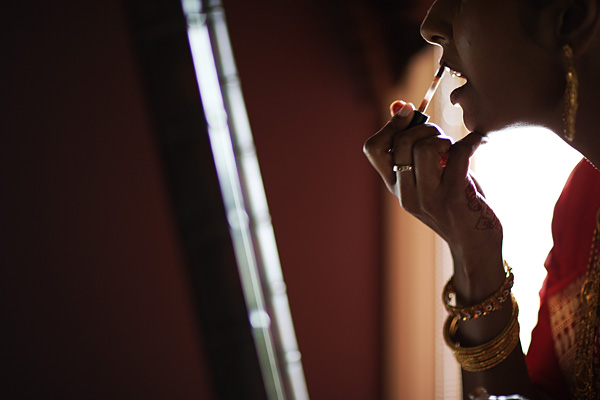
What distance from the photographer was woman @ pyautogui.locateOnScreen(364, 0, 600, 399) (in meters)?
0.54

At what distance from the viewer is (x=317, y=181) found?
77.8 inches

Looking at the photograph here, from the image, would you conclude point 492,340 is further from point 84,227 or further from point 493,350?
point 84,227

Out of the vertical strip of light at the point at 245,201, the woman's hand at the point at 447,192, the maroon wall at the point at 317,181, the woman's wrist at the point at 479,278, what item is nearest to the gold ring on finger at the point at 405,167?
the woman's hand at the point at 447,192

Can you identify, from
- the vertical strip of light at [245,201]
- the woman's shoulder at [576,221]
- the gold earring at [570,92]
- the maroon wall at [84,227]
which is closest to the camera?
the gold earring at [570,92]

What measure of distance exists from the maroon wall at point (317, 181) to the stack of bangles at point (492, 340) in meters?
1.25

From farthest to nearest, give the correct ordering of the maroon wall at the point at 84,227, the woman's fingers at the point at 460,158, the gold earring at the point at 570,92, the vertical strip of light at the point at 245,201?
the vertical strip of light at the point at 245,201 < the maroon wall at the point at 84,227 < the woman's fingers at the point at 460,158 < the gold earring at the point at 570,92

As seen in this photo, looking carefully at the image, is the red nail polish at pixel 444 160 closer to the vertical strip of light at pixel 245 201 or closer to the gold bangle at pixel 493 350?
the gold bangle at pixel 493 350

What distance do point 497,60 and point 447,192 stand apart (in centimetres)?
18

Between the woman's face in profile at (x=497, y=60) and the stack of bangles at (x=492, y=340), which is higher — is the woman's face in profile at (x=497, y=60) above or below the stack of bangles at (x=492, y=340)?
above

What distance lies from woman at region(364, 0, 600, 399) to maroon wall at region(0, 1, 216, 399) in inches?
43.1

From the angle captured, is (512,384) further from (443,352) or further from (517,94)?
(443,352)

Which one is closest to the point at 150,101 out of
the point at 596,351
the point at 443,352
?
the point at 596,351

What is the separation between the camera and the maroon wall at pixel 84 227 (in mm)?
1347

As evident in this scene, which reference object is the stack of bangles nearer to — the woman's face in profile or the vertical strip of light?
the woman's face in profile
